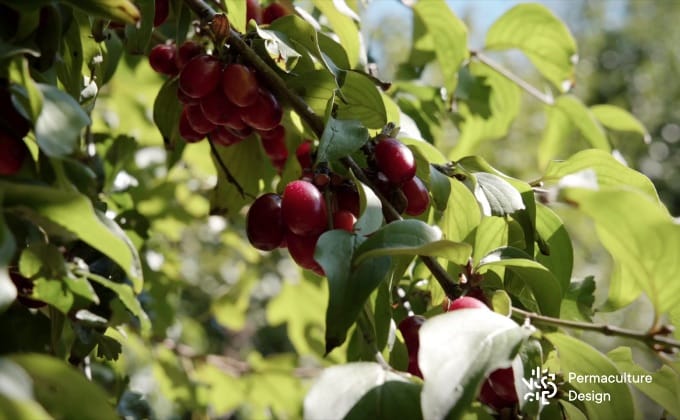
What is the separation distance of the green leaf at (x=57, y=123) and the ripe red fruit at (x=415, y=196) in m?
0.27

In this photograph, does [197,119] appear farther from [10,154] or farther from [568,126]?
[568,126]

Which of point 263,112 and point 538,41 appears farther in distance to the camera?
point 538,41

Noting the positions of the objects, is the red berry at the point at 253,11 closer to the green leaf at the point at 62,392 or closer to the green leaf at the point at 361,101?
the green leaf at the point at 361,101

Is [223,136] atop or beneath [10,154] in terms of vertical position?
beneath

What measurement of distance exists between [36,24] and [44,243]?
0.43 feet

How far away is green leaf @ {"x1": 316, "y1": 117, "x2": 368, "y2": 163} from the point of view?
53 centimetres

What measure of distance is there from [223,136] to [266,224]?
21 centimetres

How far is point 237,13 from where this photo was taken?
671 millimetres

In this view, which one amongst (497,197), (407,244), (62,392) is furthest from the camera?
(497,197)

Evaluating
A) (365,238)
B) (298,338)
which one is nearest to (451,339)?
(365,238)

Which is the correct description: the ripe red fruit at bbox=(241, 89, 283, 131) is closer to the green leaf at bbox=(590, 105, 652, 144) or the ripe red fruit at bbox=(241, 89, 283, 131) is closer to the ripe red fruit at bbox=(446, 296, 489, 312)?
the ripe red fruit at bbox=(446, 296, 489, 312)

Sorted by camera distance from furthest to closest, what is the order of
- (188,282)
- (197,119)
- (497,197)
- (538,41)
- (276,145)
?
(188,282)
(538,41)
(276,145)
(197,119)
(497,197)

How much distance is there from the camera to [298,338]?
55.0 inches

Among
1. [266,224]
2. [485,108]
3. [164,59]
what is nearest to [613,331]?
[266,224]
